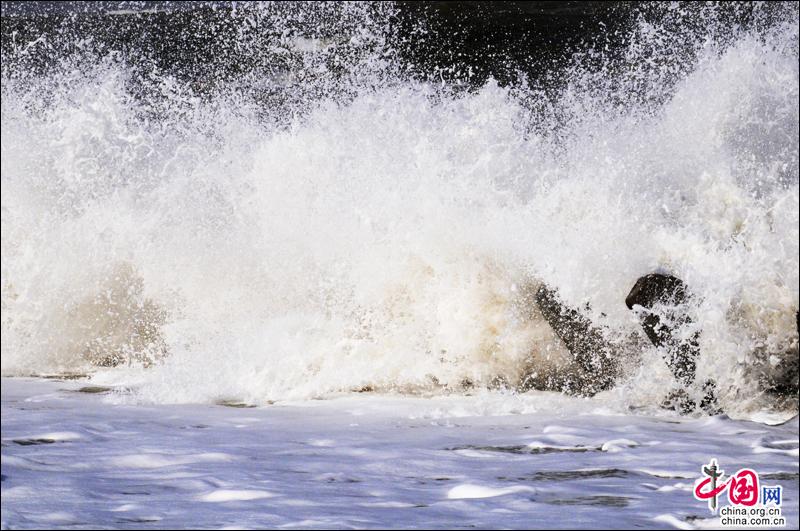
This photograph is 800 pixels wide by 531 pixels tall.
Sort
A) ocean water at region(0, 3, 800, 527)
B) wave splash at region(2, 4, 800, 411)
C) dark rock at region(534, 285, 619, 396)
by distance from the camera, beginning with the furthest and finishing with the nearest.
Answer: wave splash at region(2, 4, 800, 411)
dark rock at region(534, 285, 619, 396)
ocean water at region(0, 3, 800, 527)

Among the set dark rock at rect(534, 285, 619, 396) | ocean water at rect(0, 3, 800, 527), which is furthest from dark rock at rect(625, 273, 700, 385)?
dark rock at rect(534, 285, 619, 396)

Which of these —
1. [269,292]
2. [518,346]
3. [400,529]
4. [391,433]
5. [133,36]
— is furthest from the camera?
[133,36]

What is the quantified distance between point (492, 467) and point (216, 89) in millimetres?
19052

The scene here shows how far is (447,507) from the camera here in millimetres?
2863

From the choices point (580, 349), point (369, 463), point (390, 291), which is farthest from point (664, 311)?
point (369, 463)

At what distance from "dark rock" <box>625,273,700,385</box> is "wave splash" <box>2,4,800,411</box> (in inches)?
3.6

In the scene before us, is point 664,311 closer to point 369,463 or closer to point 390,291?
point 390,291

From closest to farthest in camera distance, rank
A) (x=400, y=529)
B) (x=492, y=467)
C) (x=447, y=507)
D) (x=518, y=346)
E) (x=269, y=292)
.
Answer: (x=400, y=529) < (x=447, y=507) < (x=492, y=467) < (x=518, y=346) < (x=269, y=292)

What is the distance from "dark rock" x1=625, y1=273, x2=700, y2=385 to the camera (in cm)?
477

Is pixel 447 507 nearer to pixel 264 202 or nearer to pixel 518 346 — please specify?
pixel 518 346

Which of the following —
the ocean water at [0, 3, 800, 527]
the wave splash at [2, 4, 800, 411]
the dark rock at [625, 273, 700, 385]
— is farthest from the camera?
the wave splash at [2, 4, 800, 411]

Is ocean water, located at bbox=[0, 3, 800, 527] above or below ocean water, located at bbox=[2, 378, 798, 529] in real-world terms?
above

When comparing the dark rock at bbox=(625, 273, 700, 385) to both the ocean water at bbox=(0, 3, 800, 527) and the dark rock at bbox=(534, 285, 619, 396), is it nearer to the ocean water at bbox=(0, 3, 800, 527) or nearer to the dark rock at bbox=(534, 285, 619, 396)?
the ocean water at bbox=(0, 3, 800, 527)

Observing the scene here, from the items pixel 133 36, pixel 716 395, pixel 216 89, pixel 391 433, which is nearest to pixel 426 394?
pixel 391 433
